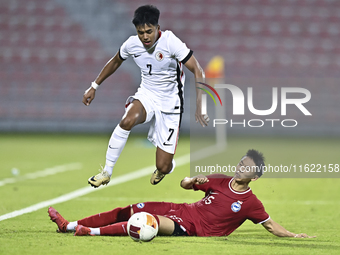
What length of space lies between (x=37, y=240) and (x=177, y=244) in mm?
1170

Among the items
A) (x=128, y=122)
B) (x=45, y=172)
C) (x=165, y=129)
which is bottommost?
(x=45, y=172)

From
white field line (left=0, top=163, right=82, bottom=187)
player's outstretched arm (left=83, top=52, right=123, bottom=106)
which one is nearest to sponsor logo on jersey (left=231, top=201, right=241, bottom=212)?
player's outstretched arm (left=83, top=52, right=123, bottom=106)

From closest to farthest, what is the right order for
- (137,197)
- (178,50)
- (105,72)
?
1. (178,50)
2. (105,72)
3. (137,197)

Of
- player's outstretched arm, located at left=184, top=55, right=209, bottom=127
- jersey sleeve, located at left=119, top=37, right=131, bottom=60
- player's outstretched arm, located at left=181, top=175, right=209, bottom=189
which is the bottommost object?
player's outstretched arm, located at left=181, top=175, right=209, bottom=189

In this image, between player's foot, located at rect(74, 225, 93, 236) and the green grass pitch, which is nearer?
the green grass pitch

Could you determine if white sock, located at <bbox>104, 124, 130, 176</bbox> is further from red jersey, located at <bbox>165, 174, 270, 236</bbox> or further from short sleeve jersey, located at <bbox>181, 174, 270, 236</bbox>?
short sleeve jersey, located at <bbox>181, 174, 270, 236</bbox>

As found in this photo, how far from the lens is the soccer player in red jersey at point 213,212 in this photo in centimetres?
502

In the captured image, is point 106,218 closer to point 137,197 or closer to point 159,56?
point 159,56

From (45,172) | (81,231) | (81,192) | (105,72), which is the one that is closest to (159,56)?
(105,72)

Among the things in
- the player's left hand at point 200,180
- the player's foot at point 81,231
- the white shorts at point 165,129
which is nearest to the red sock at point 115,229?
the player's foot at point 81,231

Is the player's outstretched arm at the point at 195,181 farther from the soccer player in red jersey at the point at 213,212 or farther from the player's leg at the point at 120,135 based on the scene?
the player's leg at the point at 120,135

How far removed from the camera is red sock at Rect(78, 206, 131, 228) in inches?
200

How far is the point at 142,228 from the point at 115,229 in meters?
0.37

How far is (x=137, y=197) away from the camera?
24.6ft
